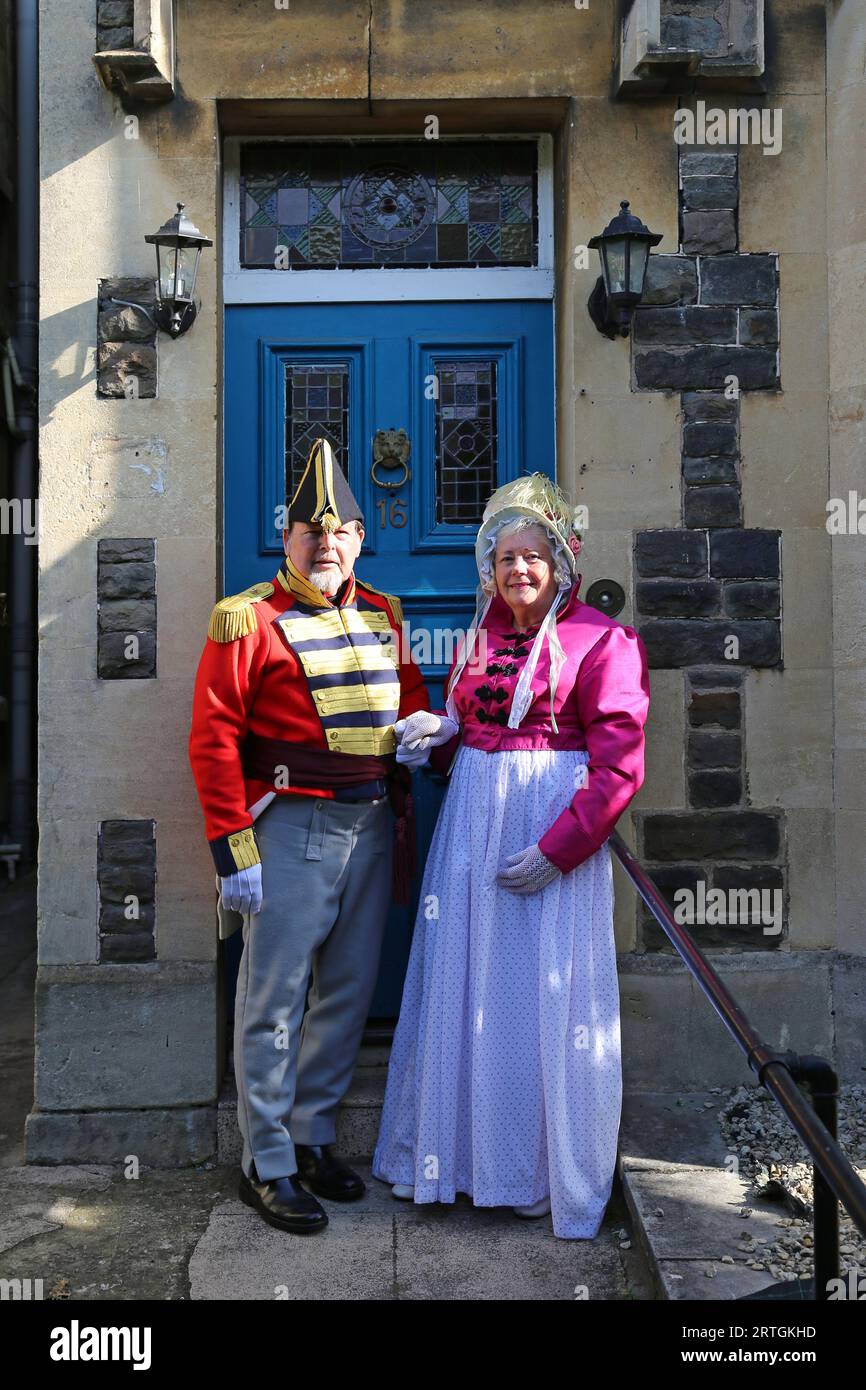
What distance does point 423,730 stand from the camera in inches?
138

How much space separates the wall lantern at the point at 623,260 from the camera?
12.1ft

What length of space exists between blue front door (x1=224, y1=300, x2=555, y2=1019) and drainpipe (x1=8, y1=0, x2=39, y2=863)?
12.7 ft

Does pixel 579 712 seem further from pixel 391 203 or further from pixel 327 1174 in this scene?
pixel 391 203

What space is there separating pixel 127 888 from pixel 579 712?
1.51 metres

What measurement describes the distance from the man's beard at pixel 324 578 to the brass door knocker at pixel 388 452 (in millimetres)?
643

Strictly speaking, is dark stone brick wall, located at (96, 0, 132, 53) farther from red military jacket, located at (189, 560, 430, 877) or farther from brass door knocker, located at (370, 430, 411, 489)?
red military jacket, located at (189, 560, 430, 877)

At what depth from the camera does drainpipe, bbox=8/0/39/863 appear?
Answer: 7785mm

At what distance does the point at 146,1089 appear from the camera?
3885 mm

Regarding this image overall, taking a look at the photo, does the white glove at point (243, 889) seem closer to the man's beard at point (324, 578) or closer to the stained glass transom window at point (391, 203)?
the man's beard at point (324, 578)

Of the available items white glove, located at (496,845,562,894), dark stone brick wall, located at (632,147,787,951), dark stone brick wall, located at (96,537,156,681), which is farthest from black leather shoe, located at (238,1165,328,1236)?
dark stone brick wall, located at (96,537,156,681)

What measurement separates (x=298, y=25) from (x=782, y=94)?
5.01 feet

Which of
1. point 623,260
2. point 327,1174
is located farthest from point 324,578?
point 327,1174

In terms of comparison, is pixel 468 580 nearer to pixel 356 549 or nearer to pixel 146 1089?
pixel 356 549
